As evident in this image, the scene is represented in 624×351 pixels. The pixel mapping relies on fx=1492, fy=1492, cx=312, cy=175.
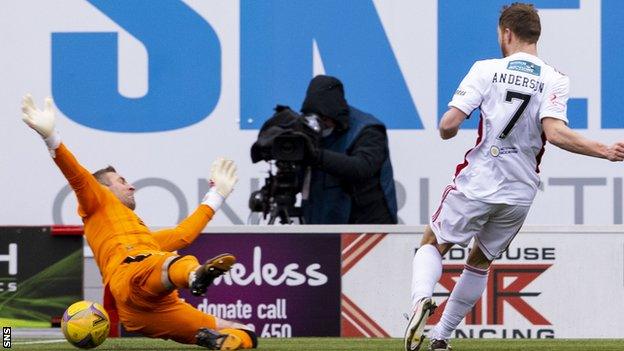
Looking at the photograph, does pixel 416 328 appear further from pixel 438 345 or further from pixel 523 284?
pixel 523 284

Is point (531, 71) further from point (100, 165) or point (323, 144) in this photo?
point (100, 165)

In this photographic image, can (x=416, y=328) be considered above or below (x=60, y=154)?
below

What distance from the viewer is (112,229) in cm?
823

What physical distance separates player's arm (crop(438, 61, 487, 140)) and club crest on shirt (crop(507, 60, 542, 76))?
6.0 inches

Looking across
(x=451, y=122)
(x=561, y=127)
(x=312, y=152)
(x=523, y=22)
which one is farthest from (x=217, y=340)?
(x=312, y=152)

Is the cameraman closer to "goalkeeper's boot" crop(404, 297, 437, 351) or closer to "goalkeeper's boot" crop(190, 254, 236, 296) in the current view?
"goalkeeper's boot" crop(190, 254, 236, 296)

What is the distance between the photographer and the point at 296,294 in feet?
33.0

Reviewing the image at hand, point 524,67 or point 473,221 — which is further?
point 473,221

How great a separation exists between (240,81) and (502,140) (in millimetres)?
4607

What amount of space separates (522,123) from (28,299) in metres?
4.29

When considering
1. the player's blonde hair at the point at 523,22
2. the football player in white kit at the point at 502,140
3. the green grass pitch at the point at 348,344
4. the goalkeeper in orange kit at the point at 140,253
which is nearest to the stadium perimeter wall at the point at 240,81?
the green grass pitch at the point at 348,344

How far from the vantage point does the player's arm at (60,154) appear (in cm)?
767

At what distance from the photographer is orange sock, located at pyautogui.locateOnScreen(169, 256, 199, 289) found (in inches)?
290

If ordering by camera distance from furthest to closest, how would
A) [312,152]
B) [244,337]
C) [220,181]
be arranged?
1. [312,152]
2. [220,181]
3. [244,337]
